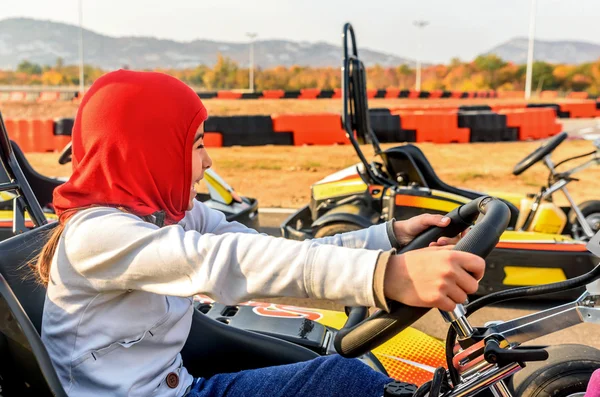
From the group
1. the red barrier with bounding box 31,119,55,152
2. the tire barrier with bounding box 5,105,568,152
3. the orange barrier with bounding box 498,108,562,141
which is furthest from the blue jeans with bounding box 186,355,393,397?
the orange barrier with bounding box 498,108,562,141

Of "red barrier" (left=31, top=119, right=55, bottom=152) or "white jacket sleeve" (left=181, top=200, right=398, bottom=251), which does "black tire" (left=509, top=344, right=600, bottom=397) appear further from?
"red barrier" (left=31, top=119, right=55, bottom=152)

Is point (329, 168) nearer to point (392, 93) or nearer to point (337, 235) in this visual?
point (337, 235)

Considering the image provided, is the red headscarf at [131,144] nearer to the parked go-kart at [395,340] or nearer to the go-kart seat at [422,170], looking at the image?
the parked go-kart at [395,340]

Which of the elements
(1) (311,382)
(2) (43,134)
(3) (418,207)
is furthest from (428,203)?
(2) (43,134)

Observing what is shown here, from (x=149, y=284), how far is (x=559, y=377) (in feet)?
3.84

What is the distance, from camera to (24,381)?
139 centimetres

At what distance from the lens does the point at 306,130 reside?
1170 centimetres

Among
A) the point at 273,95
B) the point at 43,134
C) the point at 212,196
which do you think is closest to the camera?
the point at 212,196

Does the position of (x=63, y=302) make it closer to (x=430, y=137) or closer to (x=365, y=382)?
(x=365, y=382)

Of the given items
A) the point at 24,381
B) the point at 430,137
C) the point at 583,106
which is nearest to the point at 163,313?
the point at 24,381

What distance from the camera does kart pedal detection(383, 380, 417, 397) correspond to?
1.36 metres

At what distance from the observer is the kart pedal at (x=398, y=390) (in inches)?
53.4

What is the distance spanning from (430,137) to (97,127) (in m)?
11.1

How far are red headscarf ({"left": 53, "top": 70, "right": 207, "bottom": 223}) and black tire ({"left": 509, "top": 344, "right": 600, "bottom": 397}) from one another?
1108 mm
